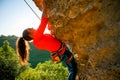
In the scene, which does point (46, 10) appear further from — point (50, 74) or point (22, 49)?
point (50, 74)

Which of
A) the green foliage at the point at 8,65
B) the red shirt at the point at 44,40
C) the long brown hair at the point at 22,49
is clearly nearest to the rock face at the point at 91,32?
the red shirt at the point at 44,40

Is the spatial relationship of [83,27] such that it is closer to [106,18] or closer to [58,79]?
[106,18]

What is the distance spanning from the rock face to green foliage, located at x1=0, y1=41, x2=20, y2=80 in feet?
143

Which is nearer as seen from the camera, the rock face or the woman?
the rock face

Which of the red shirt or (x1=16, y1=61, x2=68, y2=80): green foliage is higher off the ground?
the red shirt

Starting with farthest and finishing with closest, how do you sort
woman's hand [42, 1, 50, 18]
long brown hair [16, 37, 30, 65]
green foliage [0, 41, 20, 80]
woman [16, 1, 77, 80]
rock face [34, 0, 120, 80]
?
green foliage [0, 41, 20, 80] < long brown hair [16, 37, 30, 65] < woman's hand [42, 1, 50, 18] < woman [16, 1, 77, 80] < rock face [34, 0, 120, 80]

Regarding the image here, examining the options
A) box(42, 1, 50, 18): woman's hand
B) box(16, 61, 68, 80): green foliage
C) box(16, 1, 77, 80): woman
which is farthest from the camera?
box(16, 61, 68, 80): green foliage

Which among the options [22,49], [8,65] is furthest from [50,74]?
[22,49]

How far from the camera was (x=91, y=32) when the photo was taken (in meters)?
6.39

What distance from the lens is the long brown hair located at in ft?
21.1

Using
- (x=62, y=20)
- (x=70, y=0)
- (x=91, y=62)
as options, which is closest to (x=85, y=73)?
(x=91, y=62)

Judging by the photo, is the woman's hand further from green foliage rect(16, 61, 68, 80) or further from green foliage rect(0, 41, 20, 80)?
green foliage rect(0, 41, 20, 80)

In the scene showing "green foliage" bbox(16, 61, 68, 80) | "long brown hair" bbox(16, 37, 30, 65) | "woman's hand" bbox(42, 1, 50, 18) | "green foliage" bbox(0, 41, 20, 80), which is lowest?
"green foliage" bbox(16, 61, 68, 80)

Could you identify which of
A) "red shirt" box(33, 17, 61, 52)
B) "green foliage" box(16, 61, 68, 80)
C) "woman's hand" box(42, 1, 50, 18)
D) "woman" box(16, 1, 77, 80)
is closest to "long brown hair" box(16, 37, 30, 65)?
"woman" box(16, 1, 77, 80)
